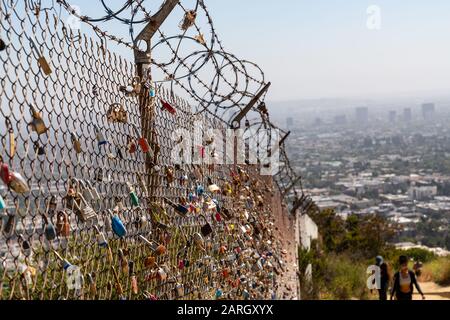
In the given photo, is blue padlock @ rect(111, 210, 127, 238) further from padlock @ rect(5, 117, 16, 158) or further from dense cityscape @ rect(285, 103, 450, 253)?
dense cityscape @ rect(285, 103, 450, 253)

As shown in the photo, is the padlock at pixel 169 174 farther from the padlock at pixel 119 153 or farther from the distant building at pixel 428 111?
the distant building at pixel 428 111

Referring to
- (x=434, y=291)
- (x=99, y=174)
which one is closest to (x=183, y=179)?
(x=99, y=174)

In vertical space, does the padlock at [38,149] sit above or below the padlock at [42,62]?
below

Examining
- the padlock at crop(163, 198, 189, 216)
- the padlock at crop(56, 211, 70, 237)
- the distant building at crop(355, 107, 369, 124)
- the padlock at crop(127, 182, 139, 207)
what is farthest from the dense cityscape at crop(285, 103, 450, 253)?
the padlock at crop(56, 211, 70, 237)

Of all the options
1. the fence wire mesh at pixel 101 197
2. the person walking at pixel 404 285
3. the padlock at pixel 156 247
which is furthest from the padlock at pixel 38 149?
the person walking at pixel 404 285

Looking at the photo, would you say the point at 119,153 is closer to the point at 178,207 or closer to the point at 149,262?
the point at 149,262

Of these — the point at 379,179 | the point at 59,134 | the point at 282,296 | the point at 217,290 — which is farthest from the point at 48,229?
the point at 379,179
